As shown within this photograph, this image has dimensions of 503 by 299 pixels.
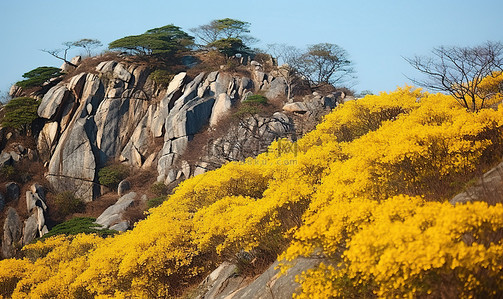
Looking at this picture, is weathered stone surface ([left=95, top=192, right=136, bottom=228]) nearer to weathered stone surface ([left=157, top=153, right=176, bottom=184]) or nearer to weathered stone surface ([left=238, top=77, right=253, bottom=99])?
weathered stone surface ([left=157, top=153, right=176, bottom=184])

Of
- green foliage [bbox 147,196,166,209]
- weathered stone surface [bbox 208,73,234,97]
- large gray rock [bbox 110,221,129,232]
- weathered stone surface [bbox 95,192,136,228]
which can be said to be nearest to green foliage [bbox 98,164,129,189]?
weathered stone surface [bbox 95,192,136,228]

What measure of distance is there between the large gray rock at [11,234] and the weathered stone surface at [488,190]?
38.4 metres

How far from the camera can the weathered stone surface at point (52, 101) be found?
49781 mm

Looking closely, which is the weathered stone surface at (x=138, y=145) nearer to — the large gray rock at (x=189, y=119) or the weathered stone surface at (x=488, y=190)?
the large gray rock at (x=189, y=119)

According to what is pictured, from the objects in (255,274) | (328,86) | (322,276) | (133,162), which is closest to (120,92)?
(133,162)

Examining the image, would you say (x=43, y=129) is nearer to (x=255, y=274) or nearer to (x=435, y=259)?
(x=255, y=274)

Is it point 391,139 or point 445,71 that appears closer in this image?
point 391,139

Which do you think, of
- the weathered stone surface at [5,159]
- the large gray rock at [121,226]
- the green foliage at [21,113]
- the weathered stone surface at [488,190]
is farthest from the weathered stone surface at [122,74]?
the weathered stone surface at [488,190]

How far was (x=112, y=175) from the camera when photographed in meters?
45.4

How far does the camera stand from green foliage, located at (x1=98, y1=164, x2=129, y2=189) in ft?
148

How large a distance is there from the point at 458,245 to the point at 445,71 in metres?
14.7

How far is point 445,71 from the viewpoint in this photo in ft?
60.8

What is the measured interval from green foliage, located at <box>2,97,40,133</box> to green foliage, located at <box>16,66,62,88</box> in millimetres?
2924

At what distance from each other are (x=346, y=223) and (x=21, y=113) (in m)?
49.9
